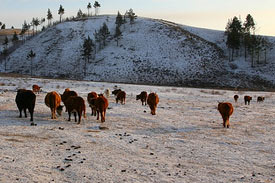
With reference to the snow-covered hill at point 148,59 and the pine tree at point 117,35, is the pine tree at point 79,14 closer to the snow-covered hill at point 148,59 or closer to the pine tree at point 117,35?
the snow-covered hill at point 148,59

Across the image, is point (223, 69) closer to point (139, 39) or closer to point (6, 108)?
point (139, 39)

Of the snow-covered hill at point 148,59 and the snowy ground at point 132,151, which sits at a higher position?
the snow-covered hill at point 148,59

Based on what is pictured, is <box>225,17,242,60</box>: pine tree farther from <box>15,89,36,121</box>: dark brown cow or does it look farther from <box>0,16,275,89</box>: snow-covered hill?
<box>15,89,36,121</box>: dark brown cow

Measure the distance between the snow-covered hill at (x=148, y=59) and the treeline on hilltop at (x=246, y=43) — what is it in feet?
11.9

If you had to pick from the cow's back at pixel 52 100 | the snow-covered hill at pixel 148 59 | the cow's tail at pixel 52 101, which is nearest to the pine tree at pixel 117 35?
Result: the snow-covered hill at pixel 148 59

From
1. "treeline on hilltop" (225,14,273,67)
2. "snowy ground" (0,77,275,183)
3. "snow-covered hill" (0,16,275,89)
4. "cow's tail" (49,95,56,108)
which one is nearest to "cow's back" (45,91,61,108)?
"cow's tail" (49,95,56,108)

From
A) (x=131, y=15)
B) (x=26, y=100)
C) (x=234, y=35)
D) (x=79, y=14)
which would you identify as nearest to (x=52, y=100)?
(x=26, y=100)

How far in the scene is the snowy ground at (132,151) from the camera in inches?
310

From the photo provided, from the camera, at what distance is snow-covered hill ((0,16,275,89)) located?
79312 mm

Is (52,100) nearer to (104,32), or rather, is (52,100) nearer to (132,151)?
(132,151)

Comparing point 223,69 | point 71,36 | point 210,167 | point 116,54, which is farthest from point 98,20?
point 210,167

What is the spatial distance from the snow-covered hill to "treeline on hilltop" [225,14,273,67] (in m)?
3.63

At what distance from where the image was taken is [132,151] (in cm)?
1023

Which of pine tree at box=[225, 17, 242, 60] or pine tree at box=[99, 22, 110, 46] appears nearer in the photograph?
pine tree at box=[225, 17, 242, 60]
